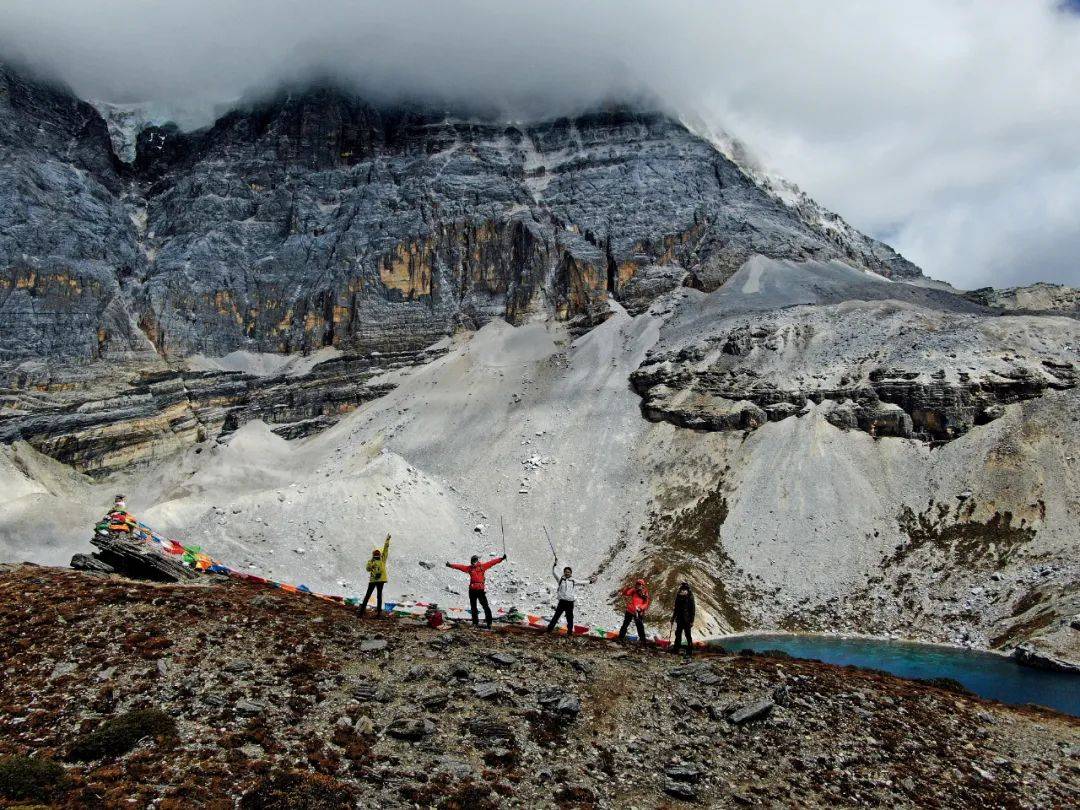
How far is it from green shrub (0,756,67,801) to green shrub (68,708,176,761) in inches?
32.1

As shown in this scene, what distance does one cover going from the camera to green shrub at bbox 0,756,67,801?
1308cm

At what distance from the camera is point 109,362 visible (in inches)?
4973

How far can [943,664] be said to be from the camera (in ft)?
164

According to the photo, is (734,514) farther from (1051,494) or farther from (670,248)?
(670,248)

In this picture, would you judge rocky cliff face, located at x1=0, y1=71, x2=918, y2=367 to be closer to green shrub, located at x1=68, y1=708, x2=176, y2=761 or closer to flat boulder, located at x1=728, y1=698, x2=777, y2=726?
flat boulder, located at x1=728, y1=698, x2=777, y2=726

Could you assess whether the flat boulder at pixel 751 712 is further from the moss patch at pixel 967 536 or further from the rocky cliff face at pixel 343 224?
the rocky cliff face at pixel 343 224

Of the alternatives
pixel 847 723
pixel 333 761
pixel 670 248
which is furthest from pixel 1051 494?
pixel 670 248

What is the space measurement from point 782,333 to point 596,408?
27.7 meters

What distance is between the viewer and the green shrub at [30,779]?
13.1 meters

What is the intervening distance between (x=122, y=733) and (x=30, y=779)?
222 cm

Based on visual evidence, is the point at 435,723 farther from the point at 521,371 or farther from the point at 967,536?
the point at 521,371

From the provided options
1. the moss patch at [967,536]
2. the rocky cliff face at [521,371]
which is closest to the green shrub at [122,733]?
the rocky cliff face at [521,371]


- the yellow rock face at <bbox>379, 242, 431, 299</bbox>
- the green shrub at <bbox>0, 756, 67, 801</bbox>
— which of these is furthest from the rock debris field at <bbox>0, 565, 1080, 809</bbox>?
the yellow rock face at <bbox>379, 242, 431, 299</bbox>

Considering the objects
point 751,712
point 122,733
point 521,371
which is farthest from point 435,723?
point 521,371
